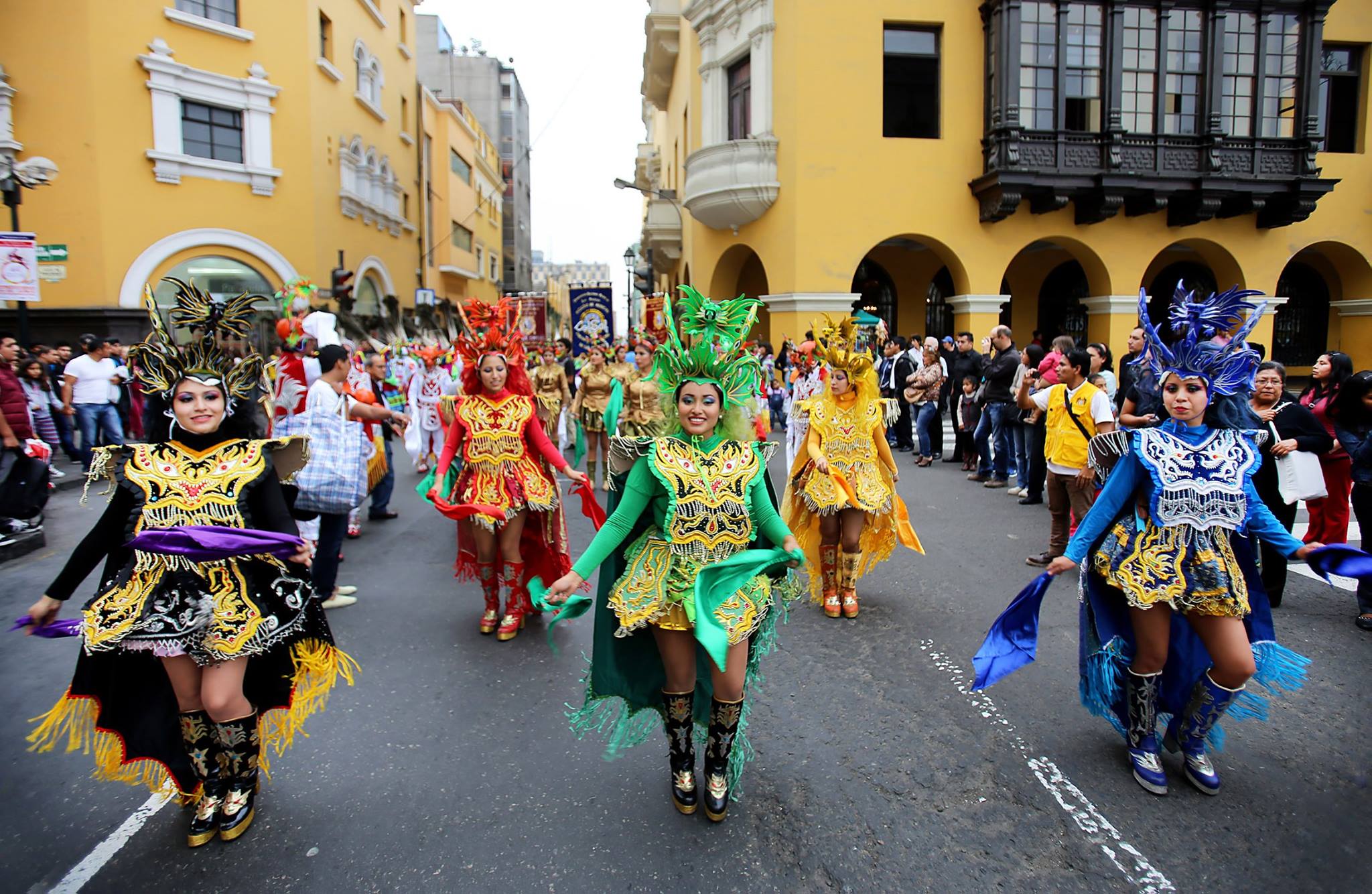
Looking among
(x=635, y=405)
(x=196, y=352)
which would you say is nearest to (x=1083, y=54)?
(x=635, y=405)

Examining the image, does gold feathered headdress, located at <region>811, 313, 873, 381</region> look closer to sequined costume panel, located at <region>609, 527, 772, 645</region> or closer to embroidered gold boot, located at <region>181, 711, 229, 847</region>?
sequined costume panel, located at <region>609, 527, 772, 645</region>

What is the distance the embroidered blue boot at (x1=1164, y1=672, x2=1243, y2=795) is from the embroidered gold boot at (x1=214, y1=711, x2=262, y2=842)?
4.02 metres

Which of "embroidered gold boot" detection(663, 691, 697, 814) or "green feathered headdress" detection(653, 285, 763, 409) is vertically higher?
"green feathered headdress" detection(653, 285, 763, 409)

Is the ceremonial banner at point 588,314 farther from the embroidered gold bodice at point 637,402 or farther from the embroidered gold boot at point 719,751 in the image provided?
the embroidered gold boot at point 719,751

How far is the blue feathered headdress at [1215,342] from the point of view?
344 centimetres

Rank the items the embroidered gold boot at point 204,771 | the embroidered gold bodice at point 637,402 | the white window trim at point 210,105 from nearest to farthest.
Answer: the embroidered gold boot at point 204,771 → the embroidered gold bodice at point 637,402 → the white window trim at point 210,105

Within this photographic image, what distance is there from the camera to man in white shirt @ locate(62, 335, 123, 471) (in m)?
11.9

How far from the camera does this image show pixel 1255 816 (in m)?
3.34

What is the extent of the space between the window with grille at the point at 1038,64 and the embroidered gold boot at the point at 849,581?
45.7 feet

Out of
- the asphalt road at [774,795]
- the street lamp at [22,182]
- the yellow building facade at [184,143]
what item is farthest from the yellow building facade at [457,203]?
the asphalt road at [774,795]

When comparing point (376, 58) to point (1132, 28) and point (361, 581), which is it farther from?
point (361, 581)

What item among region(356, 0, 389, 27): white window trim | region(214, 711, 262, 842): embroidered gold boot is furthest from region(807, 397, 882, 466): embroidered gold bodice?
region(356, 0, 389, 27): white window trim

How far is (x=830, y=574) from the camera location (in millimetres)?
5953

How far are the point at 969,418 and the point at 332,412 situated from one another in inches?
356
